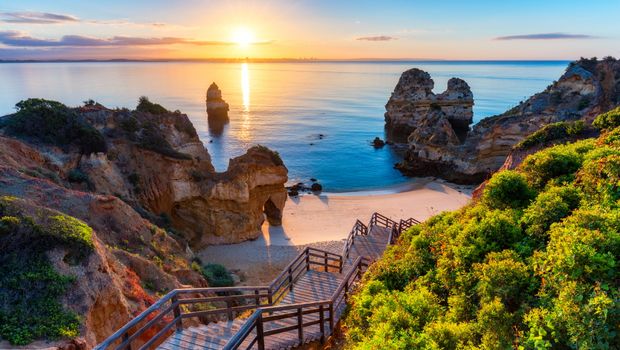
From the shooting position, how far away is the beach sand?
2409 cm

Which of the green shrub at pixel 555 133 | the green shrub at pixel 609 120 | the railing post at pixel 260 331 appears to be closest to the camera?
the railing post at pixel 260 331

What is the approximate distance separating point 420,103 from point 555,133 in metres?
65.5

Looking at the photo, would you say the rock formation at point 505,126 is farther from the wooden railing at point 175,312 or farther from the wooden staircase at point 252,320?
the wooden railing at point 175,312

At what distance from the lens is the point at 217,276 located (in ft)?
66.2

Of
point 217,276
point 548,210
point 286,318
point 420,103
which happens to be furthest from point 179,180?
point 420,103

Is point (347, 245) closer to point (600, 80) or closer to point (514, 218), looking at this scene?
point (514, 218)

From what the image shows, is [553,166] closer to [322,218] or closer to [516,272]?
[516,272]

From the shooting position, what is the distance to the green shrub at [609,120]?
502 inches

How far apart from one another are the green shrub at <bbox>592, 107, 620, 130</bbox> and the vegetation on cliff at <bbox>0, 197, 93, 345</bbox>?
674 inches

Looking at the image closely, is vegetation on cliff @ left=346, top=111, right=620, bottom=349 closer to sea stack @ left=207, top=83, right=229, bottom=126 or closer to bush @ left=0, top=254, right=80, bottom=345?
bush @ left=0, top=254, right=80, bottom=345

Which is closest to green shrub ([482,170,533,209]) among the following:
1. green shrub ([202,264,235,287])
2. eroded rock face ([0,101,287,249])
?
green shrub ([202,264,235,287])

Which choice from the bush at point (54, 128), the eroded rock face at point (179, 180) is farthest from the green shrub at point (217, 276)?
the bush at point (54, 128)

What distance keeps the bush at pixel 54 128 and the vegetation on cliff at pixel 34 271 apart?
12.2m

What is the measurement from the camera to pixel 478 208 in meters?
9.46
